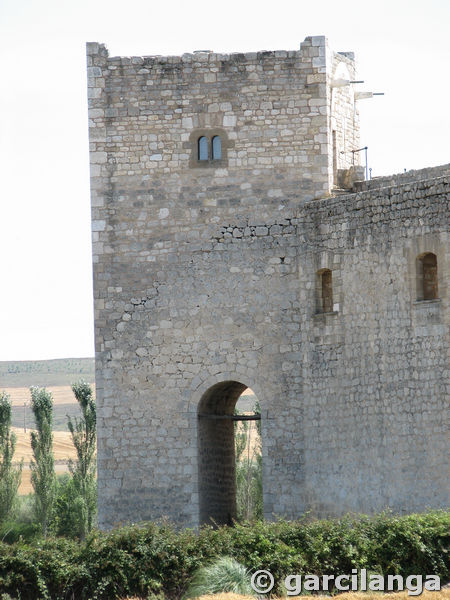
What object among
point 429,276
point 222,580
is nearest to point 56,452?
point 429,276

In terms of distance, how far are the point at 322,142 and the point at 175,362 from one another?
402 cm

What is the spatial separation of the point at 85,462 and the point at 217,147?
1540 centimetres

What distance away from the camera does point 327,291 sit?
17109 millimetres

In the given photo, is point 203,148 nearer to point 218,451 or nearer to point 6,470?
point 218,451

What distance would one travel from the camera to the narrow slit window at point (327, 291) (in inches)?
671

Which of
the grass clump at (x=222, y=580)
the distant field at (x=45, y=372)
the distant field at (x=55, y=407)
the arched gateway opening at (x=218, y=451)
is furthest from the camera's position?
the distant field at (x=45, y=372)

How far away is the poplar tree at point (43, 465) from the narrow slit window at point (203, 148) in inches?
597

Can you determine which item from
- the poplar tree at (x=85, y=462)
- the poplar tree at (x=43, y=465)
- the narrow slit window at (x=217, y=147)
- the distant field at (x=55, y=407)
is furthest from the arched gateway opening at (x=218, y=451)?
the distant field at (x=55, y=407)

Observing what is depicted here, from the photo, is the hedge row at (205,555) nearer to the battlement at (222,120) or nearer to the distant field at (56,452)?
the battlement at (222,120)

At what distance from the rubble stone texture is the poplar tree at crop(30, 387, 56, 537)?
43.9 feet

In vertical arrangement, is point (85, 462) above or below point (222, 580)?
above

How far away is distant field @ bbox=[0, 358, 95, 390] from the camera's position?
86750mm

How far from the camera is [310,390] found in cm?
1689

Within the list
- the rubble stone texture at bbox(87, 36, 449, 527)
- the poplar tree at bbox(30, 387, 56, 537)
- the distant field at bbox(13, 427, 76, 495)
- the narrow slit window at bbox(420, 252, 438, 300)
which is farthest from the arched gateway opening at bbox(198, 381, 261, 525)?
the distant field at bbox(13, 427, 76, 495)
